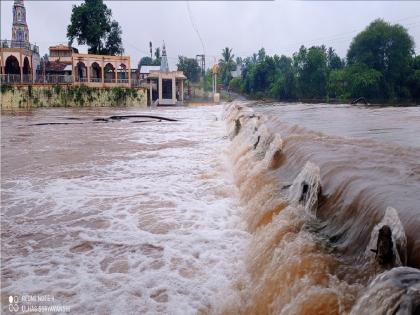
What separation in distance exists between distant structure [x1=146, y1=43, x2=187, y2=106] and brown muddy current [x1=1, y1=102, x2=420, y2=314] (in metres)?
29.3

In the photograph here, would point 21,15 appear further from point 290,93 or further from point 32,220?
point 32,220

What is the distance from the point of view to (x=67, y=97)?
3067 cm

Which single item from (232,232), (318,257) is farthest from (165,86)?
(318,257)

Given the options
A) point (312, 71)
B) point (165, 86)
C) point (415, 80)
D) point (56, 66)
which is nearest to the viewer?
point (415, 80)

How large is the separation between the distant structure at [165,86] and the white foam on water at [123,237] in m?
28.9

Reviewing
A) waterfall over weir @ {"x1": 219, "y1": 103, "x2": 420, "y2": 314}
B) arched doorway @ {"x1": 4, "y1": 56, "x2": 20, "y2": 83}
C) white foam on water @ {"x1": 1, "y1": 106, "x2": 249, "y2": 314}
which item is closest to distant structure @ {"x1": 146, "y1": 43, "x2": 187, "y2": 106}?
arched doorway @ {"x1": 4, "y1": 56, "x2": 20, "y2": 83}

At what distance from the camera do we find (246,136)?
891cm

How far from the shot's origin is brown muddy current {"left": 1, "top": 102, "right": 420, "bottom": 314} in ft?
8.28

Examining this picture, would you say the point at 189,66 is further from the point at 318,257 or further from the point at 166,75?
the point at 318,257

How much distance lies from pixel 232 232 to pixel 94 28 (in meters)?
34.7

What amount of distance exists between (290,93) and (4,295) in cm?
3463

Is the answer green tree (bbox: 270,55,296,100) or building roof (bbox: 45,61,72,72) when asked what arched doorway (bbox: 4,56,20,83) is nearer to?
building roof (bbox: 45,61,72,72)

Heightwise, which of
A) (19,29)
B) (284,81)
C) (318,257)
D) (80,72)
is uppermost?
(19,29)

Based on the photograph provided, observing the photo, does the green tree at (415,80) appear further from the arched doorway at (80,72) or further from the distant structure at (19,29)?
the distant structure at (19,29)
